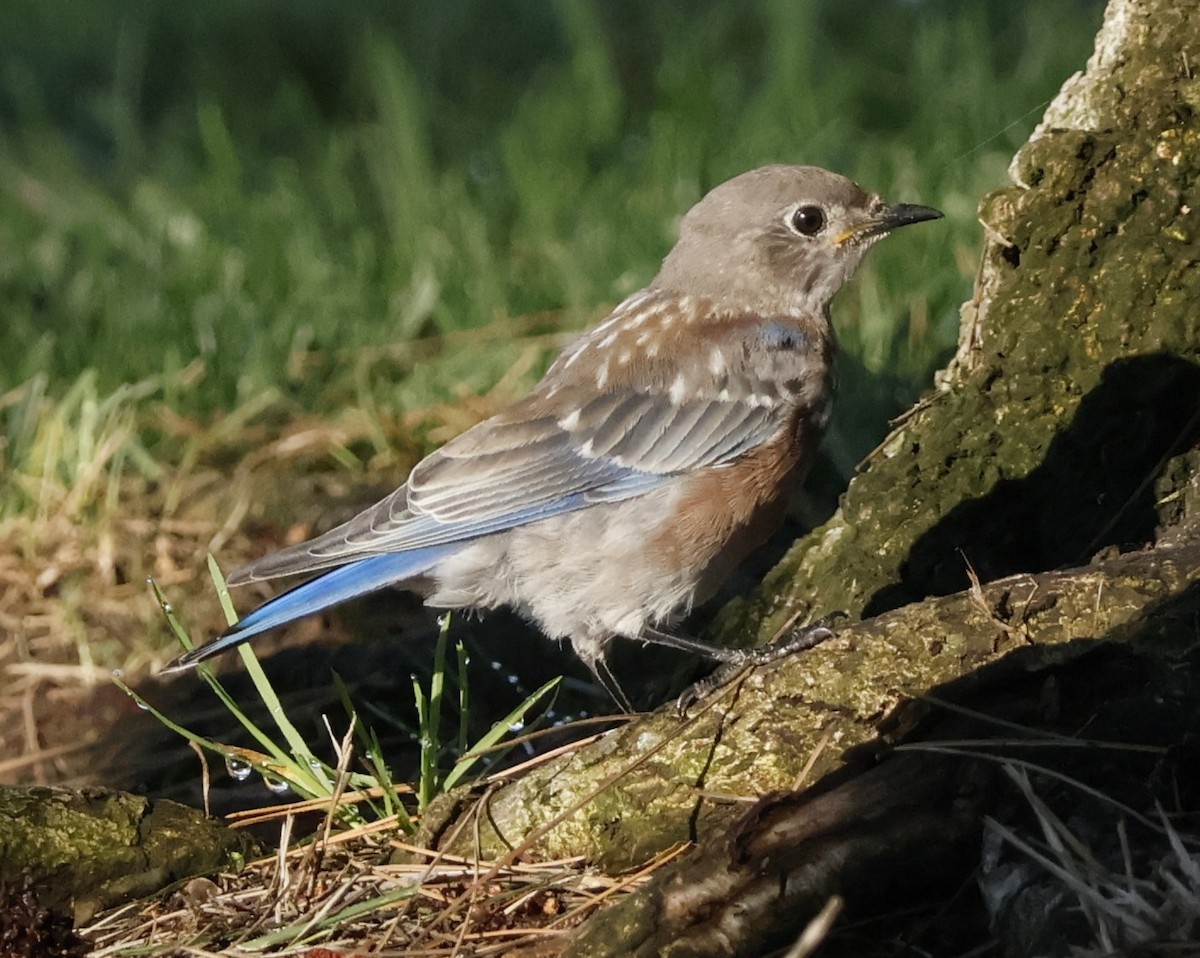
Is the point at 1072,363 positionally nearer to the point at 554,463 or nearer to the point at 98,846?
the point at 554,463

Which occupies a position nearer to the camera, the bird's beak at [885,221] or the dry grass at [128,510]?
the bird's beak at [885,221]

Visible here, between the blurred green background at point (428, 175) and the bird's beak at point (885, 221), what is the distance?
624 millimetres

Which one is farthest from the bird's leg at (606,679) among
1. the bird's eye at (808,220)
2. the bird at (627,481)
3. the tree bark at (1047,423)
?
the bird's eye at (808,220)

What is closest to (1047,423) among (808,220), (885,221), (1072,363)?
(1072,363)

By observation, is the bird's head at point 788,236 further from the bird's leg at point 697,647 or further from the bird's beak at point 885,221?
the bird's leg at point 697,647

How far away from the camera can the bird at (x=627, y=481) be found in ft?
13.5

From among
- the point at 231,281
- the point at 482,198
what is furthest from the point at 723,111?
the point at 231,281

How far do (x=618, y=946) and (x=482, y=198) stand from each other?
5.05 m

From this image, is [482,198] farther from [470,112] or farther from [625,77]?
[625,77]

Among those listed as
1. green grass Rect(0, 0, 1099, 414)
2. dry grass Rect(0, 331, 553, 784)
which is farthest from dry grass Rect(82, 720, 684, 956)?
green grass Rect(0, 0, 1099, 414)

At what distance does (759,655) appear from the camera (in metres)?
3.62

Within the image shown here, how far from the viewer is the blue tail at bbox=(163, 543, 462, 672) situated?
3.78m

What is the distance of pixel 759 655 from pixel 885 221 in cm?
151

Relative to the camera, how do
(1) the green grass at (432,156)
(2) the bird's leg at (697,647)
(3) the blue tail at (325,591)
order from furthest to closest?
(1) the green grass at (432,156) < (2) the bird's leg at (697,647) < (3) the blue tail at (325,591)
